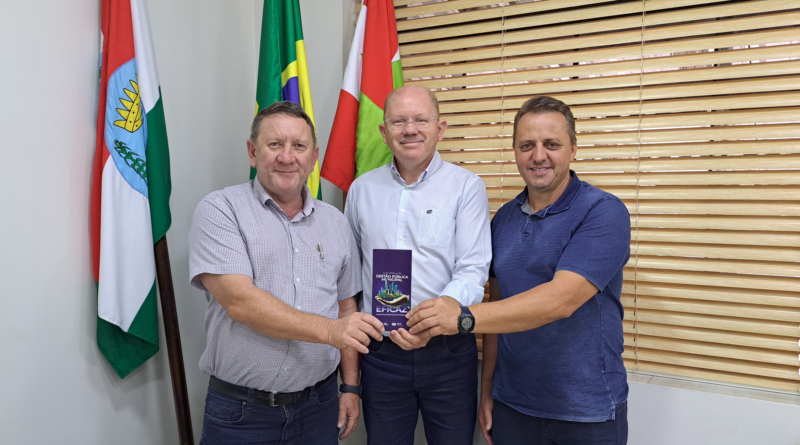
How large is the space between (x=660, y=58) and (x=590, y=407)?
1309 millimetres

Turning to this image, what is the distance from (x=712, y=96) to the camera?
179cm

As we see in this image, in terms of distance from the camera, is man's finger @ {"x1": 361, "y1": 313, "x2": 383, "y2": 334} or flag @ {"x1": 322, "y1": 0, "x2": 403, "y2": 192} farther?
flag @ {"x1": 322, "y1": 0, "x2": 403, "y2": 192}

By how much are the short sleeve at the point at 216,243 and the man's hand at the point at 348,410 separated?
603 millimetres

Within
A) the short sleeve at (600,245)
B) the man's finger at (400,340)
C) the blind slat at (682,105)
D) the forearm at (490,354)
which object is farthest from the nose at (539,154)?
the man's finger at (400,340)

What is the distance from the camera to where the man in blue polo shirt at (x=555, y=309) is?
4.50 ft

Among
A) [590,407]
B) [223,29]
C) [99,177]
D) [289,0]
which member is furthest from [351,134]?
[590,407]

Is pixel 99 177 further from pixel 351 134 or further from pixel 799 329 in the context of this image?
pixel 799 329

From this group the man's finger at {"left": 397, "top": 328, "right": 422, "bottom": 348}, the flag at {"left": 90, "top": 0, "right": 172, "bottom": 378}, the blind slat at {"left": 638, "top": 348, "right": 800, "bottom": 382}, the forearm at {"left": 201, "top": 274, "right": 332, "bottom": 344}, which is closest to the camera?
the forearm at {"left": 201, "top": 274, "right": 332, "bottom": 344}

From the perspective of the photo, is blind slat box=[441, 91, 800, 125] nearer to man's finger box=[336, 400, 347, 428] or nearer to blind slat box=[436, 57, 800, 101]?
blind slat box=[436, 57, 800, 101]

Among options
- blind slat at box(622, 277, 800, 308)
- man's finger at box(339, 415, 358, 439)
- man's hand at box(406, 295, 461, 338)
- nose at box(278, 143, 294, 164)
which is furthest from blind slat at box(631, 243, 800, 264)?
nose at box(278, 143, 294, 164)

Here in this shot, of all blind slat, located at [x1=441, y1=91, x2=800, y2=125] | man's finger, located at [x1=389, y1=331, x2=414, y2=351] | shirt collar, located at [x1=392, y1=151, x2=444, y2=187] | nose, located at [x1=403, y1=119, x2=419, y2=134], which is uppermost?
blind slat, located at [x1=441, y1=91, x2=800, y2=125]

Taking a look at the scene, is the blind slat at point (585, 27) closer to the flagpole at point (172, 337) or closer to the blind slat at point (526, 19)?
the blind slat at point (526, 19)

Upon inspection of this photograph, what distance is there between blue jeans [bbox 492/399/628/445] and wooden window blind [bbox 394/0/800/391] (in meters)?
0.58

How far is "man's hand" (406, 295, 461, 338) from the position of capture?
1398 mm
